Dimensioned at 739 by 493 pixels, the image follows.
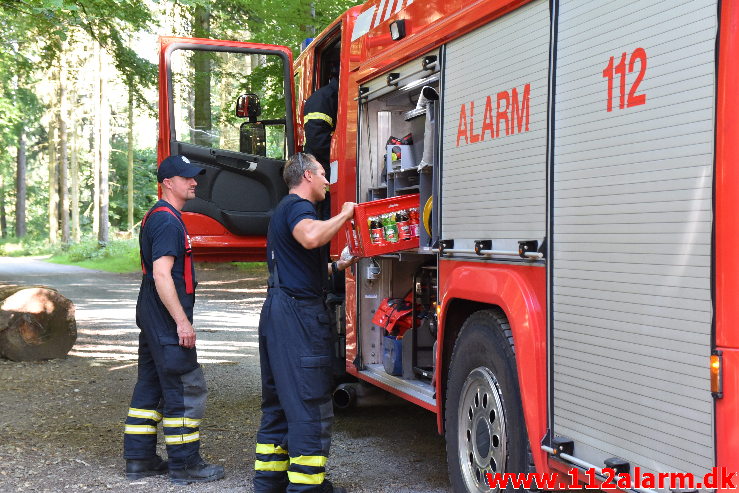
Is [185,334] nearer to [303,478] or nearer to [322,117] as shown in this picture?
[303,478]

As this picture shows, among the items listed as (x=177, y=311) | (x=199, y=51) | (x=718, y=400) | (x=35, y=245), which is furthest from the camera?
(x=35, y=245)

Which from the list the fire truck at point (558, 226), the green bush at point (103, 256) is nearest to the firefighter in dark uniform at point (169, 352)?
the fire truck at point (558, 226)

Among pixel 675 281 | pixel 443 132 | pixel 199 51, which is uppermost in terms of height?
pixel 199 51

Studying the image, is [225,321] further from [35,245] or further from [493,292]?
[35,245]

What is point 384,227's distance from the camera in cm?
531

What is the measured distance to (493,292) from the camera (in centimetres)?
429

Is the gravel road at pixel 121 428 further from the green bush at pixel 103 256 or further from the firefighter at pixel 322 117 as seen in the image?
the green bush at pixel 103 256

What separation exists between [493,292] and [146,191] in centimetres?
4725

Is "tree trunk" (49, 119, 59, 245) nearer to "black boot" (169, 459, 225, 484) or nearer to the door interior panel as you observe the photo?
the door interior panel

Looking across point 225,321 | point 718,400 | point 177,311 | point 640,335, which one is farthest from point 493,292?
point 225,321

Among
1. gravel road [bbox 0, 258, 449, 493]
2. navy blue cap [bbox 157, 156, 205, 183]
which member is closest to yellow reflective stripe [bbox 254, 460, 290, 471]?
gravel road [bbox 0, 258, 449, 493]

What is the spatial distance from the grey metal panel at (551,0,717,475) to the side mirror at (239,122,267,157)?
155 inches

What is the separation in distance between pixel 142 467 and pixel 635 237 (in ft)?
12.3

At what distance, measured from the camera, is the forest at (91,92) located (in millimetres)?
13984
